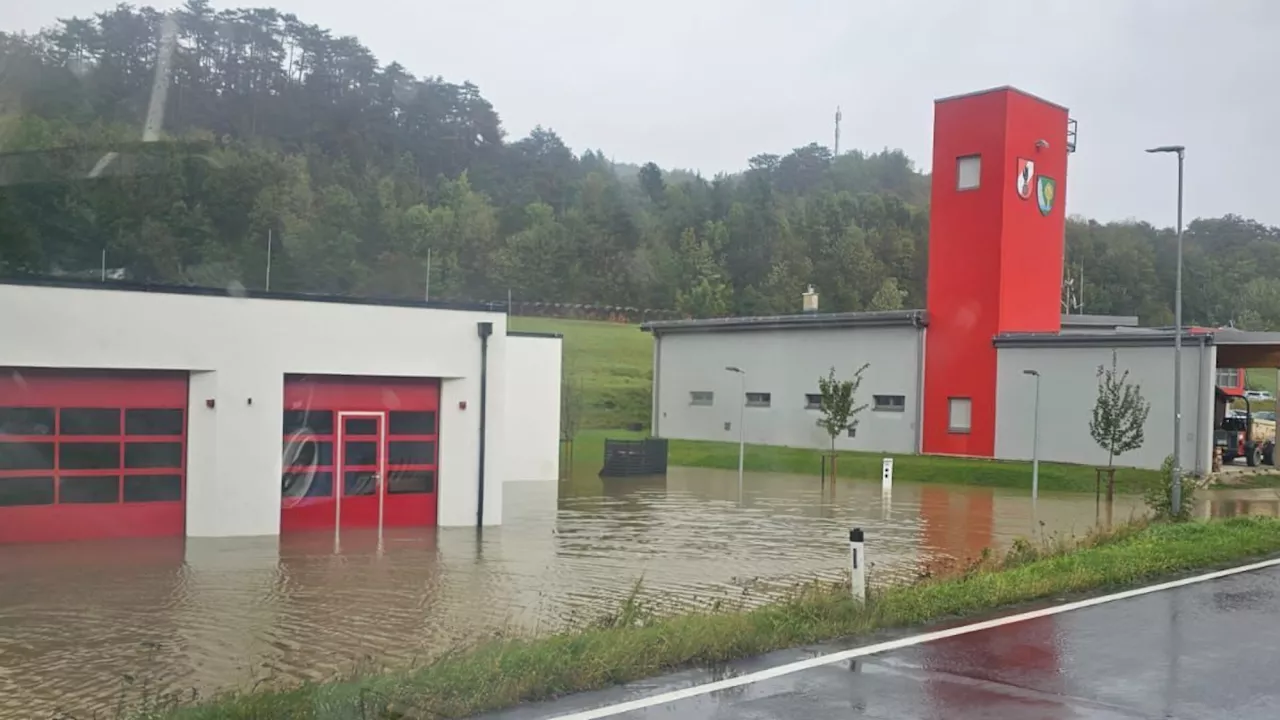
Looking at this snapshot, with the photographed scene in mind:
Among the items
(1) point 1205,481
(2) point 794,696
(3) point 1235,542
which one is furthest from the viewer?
(1) point 1205,481

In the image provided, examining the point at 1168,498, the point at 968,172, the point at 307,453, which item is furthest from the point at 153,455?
the point at 968,172

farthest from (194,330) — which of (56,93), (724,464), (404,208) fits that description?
(724,464)

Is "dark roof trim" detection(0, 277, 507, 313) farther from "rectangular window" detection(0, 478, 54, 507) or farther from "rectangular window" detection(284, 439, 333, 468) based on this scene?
"rectangular window" detection(0, 478, 54, 507)

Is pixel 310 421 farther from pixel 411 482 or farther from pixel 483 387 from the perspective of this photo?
pixel 483 387

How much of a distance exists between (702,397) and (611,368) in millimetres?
9345

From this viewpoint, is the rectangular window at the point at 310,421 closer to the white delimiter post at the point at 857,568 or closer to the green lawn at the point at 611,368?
the white delimiter post at the point at 857,568

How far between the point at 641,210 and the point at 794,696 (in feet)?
143

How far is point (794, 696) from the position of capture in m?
7.98

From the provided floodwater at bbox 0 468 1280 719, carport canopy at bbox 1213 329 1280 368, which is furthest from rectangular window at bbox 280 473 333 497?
carport canopy at bbox 1213 329 1280 368

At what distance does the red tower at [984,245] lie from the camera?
133ft

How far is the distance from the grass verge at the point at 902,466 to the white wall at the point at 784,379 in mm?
1062

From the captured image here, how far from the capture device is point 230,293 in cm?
1828

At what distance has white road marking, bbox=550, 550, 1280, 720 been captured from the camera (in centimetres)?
762

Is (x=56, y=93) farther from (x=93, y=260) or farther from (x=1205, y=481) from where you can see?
(x=1205, y=481)
